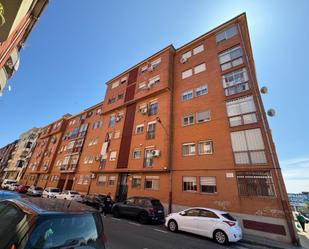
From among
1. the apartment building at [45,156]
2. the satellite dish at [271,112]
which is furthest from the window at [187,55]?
the apartment building at [45,156]

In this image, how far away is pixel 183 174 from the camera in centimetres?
1542

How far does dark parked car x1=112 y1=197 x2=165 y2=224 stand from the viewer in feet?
37.9

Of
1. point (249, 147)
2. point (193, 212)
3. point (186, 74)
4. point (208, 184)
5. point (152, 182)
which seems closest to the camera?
point (193, 212)

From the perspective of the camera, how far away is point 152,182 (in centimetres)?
1717

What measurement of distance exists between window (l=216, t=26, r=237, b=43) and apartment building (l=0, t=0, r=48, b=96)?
54.0ft

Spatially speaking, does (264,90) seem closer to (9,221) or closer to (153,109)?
(153,109)

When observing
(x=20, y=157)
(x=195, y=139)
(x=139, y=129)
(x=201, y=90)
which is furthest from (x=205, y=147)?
(x=20, y=157)

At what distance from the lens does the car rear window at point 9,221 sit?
8.11 ft

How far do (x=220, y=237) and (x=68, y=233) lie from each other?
8.17 metres

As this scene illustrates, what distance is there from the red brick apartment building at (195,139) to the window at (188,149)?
0.33ft

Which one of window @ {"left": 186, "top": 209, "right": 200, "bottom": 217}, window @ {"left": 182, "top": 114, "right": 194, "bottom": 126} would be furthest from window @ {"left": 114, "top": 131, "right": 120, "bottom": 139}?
window @ {"left": 186, "top": 209, "right": 200, "bottom": 217}

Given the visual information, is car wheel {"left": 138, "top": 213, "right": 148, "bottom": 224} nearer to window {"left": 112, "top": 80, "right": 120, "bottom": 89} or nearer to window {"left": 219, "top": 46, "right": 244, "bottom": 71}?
window {"left": 219, "top": 46, "right": 244, "bottom": 71}

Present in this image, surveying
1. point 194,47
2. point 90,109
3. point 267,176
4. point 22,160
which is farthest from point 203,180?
point 22,160

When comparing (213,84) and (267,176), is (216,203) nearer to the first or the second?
(267,176)
